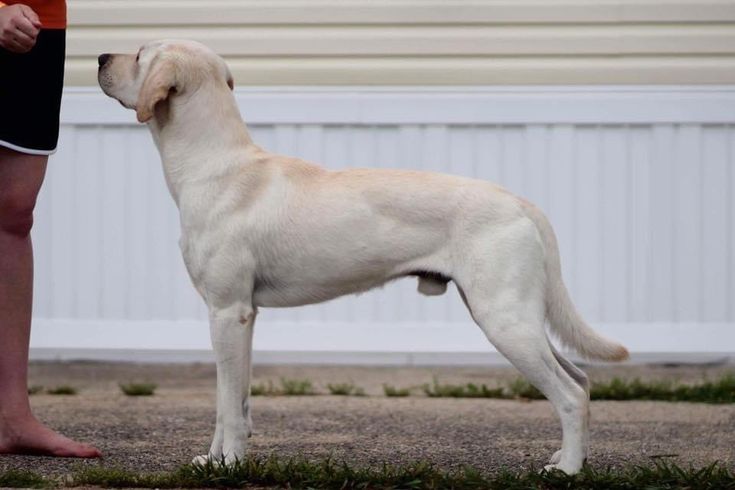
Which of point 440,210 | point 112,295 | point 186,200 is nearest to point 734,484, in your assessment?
point 440,210

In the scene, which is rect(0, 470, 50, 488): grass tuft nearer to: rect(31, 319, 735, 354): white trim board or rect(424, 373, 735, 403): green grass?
rect(424, 373, 735, 403): green grass

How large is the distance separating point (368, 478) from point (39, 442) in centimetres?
125

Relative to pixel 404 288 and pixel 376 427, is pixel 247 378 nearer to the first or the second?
pixel 376 427

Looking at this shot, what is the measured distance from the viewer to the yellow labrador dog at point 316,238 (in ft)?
14.1

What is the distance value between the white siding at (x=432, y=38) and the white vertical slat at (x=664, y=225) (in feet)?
1.02

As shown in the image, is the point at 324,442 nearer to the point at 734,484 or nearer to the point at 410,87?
the point at 734,484

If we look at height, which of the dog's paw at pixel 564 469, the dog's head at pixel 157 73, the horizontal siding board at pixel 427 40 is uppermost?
the horizontal siding board at pixel 427 40

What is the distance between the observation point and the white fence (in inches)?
279

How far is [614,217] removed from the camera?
23.5 ft

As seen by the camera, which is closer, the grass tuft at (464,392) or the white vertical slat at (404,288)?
the grass tuft at (464,392)

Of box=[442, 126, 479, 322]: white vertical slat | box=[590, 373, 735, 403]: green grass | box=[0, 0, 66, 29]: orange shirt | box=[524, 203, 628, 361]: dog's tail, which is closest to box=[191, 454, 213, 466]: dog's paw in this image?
box=[524, 203, 628, 361]: dog's tail

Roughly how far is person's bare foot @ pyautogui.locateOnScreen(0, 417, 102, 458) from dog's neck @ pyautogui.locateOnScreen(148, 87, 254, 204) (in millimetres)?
952

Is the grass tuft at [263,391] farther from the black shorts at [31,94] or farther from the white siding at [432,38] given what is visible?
the black shorts at [31,94]

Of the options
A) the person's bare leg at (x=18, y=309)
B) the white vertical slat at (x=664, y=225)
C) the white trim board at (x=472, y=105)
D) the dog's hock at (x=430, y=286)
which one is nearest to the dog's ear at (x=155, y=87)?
the person's bare leg at (x=18, y=309)
